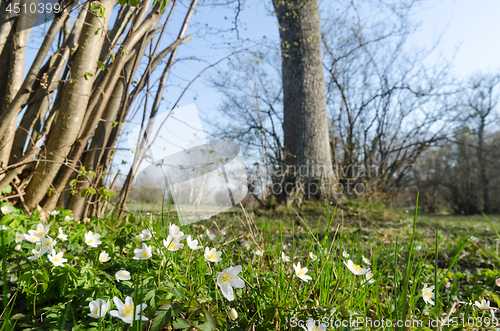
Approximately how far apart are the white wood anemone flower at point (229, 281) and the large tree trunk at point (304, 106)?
3521mm

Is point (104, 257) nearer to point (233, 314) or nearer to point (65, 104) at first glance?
point (233, 314)

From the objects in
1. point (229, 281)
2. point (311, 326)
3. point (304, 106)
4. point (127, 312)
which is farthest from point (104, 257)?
point (304, 106)

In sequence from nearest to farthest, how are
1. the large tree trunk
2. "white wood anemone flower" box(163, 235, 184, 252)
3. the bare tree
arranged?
"white wood anemone flower" box(163, 235, 184, 252)
the bare tree
the large tree trunk

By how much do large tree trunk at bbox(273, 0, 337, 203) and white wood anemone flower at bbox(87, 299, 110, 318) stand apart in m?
3.70

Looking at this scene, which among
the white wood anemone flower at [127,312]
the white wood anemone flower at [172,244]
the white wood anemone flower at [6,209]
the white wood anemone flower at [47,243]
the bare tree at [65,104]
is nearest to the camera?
the white wood anemone flower at [127,312]

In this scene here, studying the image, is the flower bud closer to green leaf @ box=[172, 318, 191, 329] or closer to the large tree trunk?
green leaf @ box=[172, 318, 191, 329]

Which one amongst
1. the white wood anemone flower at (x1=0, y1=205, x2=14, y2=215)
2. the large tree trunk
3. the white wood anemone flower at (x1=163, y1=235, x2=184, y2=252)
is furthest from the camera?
the large tree trunk

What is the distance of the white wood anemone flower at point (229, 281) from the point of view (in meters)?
0.78

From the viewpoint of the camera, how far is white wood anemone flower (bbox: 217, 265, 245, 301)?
0.78m

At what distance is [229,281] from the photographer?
0.82 metres

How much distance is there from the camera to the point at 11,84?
188 cm

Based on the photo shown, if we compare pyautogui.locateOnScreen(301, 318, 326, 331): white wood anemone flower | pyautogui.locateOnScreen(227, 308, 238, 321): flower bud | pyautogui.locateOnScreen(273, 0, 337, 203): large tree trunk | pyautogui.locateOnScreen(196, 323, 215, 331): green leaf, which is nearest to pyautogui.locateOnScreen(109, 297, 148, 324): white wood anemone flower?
pyautogui.locateOnScreen(196, 323, 215, 331): green leaf

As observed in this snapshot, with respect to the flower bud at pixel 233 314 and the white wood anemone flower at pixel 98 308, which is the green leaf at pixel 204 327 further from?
the white wood anemone flower at pixel 98 308

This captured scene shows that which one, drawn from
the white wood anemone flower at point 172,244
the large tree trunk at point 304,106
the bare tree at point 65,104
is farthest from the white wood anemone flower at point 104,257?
the large tree trunk at point 304,106
